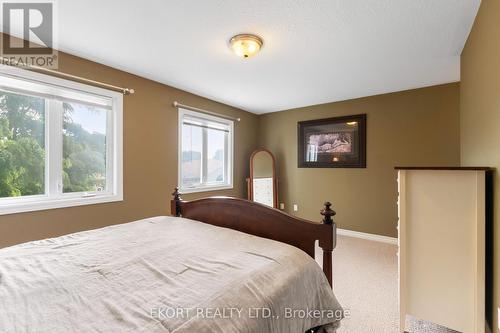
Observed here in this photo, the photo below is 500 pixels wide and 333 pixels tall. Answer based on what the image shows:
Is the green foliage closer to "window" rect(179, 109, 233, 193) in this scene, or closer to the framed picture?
"window" rect(179, 109, 233, 193)

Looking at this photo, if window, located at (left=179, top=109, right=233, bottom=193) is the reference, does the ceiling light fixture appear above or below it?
above

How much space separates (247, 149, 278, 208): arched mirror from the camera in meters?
4.47

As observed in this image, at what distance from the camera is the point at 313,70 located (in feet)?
8.99

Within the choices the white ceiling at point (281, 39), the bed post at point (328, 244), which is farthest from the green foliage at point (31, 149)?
the bed post at point (328, 244)

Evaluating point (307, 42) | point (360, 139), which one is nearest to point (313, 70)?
point (307, 42)

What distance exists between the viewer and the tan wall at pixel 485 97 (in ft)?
4.48

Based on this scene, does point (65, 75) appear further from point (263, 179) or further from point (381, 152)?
point (381, 152)

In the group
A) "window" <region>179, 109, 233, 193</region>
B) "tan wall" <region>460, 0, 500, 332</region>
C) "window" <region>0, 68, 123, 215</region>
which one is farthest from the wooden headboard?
"window" <region>179, 109, 233, 193</region>

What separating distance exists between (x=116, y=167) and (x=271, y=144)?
2944 mm

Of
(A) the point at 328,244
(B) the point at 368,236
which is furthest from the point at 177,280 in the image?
(B) the point at 368,236

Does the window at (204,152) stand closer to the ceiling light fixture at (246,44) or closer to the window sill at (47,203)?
the window sill at (47,203)

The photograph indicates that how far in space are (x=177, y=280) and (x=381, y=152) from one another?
11.7ft

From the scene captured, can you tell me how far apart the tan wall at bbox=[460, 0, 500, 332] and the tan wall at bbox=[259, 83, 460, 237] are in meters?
1.26

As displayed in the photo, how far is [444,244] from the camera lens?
1.53 m
